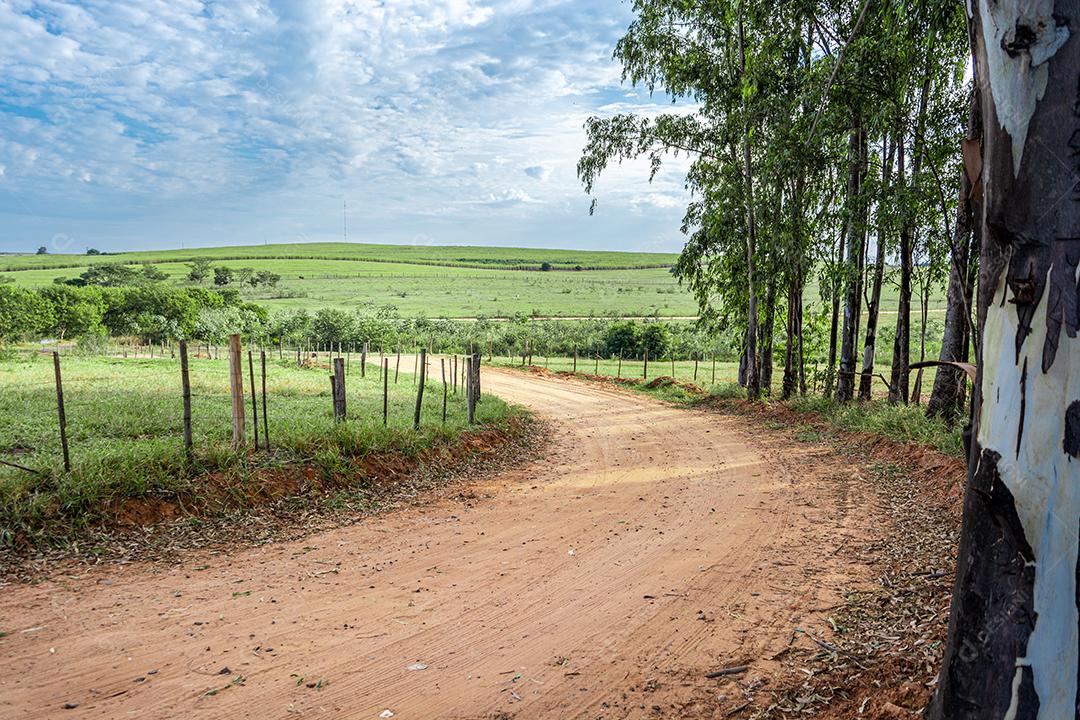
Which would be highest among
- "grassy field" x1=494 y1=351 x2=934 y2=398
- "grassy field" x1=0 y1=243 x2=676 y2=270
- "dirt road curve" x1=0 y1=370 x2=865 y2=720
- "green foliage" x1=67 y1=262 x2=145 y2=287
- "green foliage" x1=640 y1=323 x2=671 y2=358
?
"grassy field" x1=0 y1=243 x2=676 y2=270

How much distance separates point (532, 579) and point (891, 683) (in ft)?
10.1

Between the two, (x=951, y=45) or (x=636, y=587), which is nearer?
(x=636, y=587)

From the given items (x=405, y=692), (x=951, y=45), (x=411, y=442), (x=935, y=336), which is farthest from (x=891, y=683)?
(x=935, y=336)

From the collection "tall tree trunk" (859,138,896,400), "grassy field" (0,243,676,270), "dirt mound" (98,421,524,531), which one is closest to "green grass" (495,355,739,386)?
"tall tree trunk" (859,138,896,400)

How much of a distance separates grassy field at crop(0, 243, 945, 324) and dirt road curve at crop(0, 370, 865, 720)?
4809cm

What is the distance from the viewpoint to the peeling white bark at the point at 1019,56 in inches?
86.8

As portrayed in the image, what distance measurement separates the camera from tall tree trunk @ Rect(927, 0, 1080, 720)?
2135 mm

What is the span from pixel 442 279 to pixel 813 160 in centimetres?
9641

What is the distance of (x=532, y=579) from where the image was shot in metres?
5.93

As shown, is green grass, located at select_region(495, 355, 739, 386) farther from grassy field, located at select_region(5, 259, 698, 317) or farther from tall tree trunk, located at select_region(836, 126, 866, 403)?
grassy field, located at select_region(5, 259, 698, 317)

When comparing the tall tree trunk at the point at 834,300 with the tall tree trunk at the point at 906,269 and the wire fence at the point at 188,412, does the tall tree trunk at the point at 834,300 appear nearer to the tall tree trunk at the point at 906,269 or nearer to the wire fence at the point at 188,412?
the tall tree trunk at the point at 906,269

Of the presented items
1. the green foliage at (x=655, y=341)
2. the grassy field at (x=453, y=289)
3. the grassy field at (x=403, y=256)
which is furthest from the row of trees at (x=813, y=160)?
the grassy field at (x=403, y=256)

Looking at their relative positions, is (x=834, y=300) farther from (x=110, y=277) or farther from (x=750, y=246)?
(x=110, y=277)

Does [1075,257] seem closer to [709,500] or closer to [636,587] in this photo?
[636,587]
